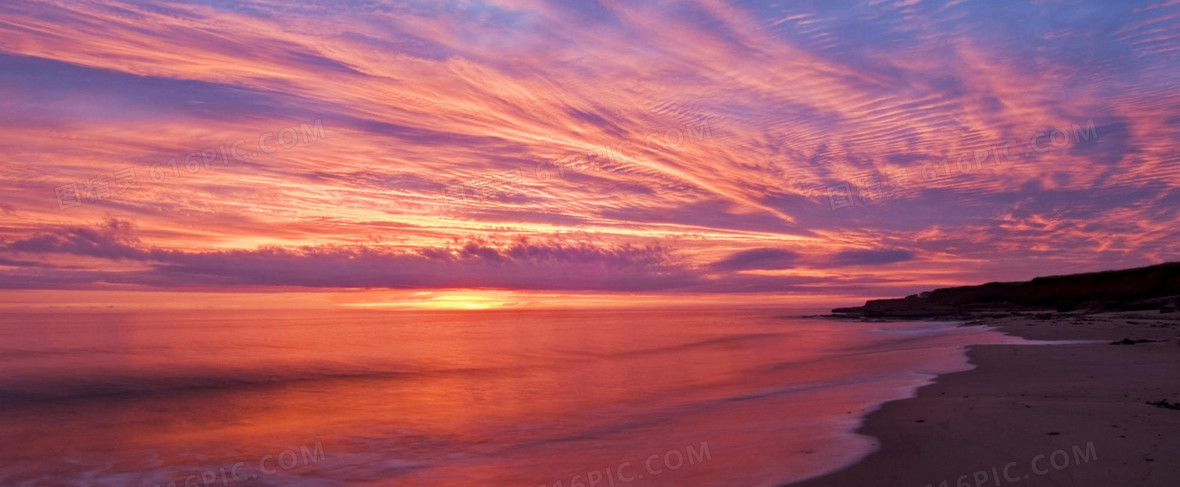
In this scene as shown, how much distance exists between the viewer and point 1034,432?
365 inches

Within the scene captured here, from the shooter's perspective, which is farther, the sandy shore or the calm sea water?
the calm sea water

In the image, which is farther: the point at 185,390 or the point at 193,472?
the point at 185,390

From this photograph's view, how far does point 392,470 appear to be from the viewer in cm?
1139

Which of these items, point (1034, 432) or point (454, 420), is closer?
point (1034, 432)

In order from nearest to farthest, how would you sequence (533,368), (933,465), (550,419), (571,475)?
(933,465), (571,475), (550,419), (533,368)

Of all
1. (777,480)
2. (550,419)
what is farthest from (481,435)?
(777,480)

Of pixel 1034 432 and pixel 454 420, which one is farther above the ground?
pixel 1034 432

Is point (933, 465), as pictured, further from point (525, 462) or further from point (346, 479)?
point (346, 479)

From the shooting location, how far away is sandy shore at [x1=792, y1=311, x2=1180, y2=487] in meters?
7.50

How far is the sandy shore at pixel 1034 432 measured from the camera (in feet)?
24.6

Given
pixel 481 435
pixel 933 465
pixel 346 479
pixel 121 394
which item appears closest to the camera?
pixel 933 465

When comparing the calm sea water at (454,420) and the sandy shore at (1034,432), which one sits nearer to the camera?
the sandy shore at (1034,432)

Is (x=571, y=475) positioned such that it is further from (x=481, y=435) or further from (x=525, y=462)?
(x=481, y=435)

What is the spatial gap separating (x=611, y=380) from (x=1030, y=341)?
57.3 ft
